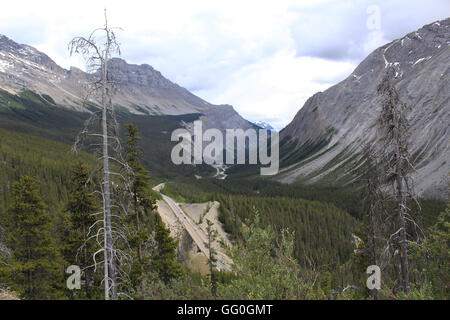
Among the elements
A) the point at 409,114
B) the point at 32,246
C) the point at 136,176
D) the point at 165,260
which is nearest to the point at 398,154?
the point at 136,176

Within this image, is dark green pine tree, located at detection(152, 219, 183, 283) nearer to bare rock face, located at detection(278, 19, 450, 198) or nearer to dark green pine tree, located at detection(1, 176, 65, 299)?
dark green pine tree, located at detection(1, 176, 65, 299)

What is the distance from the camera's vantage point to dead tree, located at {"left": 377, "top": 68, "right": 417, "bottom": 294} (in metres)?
12.7

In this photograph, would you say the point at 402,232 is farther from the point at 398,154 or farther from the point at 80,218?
the point at 80,218

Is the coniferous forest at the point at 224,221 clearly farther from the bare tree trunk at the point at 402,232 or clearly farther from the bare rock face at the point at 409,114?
the bare rock face at the point at 409,114

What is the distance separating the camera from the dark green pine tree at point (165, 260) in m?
22.8

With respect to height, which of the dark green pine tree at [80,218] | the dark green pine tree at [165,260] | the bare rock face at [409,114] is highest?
the bare rock face at [409,114]

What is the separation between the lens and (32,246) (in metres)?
19.1

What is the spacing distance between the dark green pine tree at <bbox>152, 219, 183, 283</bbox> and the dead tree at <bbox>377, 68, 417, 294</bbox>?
16.1 m

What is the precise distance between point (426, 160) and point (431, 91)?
40938 mm

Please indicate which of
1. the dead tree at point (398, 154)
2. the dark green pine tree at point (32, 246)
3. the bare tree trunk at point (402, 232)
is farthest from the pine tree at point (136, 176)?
the bare tree trunk at point (402, 232)

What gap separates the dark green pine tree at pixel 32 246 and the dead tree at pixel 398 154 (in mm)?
20589

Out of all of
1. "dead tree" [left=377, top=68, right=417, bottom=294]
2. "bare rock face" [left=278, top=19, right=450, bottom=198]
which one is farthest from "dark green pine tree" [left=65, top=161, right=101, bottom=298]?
"bare rock face" [left=278, top=19, right=450, bottom=198]

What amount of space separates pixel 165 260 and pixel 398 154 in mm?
18327

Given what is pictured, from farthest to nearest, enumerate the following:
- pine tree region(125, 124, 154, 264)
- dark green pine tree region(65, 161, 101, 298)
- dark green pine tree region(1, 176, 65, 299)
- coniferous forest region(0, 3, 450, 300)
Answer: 1. pine tree region(125, 124, 154, 264)
2. dark green pine tree region(1, 176, 65, 299)
3. dark green pine tree region(65, 161, 101, 298)
4. coniferous forest region(0, 3, 450, 300)
